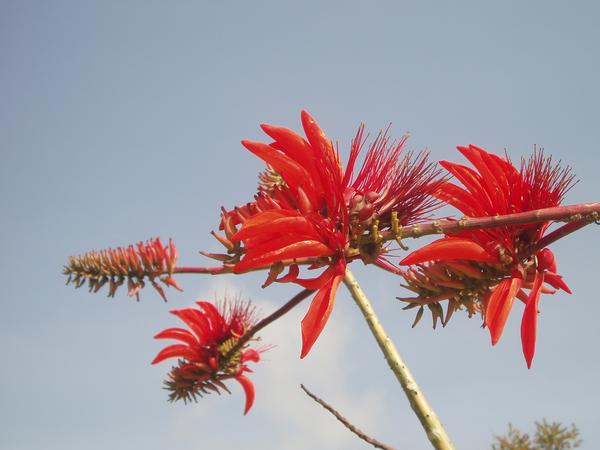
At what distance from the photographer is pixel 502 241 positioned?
96 cm

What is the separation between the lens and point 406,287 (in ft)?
3.27

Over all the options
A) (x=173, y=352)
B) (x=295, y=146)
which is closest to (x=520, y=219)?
(x=295, y=146)

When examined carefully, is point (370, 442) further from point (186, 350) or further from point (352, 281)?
point (186, 350)

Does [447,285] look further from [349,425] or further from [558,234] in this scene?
[349,425]

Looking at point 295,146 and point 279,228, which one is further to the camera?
point 295,146

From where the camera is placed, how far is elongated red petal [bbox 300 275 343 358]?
2.70 ft

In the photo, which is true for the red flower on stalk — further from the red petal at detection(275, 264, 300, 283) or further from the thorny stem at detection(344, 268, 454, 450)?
the thorny stem at detection(344, 268, 454, 450)

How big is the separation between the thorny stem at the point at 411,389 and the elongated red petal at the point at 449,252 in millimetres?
478

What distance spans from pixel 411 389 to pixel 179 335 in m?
1.03

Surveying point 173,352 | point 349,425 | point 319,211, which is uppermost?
point 173,352

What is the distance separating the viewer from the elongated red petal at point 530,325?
0.87 m

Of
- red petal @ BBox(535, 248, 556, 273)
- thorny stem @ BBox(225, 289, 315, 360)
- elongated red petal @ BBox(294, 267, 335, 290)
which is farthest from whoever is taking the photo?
thorny stem @ BBox(225, 289, 315, 360)

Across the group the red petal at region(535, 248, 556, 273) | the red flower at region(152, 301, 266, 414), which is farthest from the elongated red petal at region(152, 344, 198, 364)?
the red petal at region(535, 248, 556, 273)

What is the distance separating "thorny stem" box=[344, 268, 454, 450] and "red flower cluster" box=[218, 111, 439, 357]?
49 centimetres
